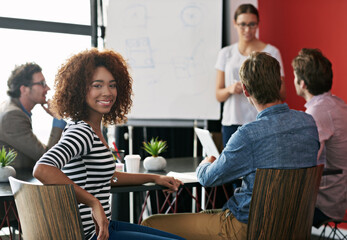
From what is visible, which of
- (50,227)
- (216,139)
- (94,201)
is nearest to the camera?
(50,227)

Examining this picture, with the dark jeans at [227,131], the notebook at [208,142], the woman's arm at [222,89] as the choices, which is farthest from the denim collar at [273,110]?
the dark jeans at [227,131]

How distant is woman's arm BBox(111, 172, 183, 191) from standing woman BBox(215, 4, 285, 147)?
1.53 metres

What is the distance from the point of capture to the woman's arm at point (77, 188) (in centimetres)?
132

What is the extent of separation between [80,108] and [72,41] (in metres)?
2.27

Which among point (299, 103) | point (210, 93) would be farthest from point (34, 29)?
point (299, 103)

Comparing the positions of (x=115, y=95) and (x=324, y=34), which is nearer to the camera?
(x=115, y=95)

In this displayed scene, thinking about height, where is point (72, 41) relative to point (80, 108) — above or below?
above

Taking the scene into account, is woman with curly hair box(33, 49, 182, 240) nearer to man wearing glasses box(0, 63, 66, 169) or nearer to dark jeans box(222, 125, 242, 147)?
man wearing glasses box(0, 63, 66, 169)

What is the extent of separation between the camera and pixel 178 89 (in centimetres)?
367

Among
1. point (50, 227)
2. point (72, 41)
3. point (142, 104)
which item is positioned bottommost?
point (50, 227)

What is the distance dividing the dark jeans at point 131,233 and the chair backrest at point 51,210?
0.82ft

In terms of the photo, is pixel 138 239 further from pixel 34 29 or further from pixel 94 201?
pixel 34 29

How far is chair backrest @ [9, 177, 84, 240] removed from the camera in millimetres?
1205

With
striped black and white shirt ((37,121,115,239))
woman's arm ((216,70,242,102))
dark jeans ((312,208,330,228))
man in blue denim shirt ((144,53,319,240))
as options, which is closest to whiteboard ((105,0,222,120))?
woman's arm ((216,70,242,102))
